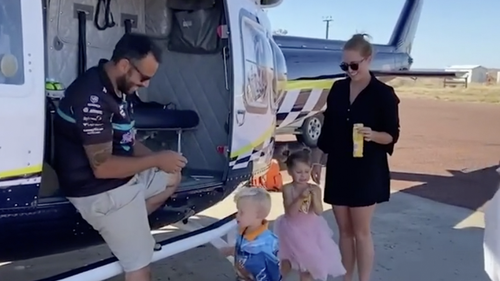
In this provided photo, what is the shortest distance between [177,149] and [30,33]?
Answer: 2221 mm

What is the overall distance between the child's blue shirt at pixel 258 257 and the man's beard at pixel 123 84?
1.12 meters

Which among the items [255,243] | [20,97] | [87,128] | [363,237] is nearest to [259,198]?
[255,243]

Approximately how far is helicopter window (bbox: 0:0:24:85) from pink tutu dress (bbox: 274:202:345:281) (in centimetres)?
206

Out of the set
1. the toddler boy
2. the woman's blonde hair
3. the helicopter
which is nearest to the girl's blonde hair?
the toddler boy

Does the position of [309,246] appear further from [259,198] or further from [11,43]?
[11,43]

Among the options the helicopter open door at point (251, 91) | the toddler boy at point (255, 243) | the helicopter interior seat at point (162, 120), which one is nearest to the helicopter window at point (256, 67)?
the helicopter open door at point (251, 91)

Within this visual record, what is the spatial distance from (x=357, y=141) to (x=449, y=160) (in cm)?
898

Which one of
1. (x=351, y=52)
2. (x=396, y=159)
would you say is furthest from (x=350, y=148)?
(x=396, y=159)

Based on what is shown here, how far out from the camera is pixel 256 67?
4.82 m

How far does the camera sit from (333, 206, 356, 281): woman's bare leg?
14.6 ft

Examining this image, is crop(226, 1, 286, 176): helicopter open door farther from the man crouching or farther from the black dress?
the man crouching

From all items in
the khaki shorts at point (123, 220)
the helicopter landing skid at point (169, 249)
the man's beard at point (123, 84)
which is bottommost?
the helicopter landing skid at point (169, 249)

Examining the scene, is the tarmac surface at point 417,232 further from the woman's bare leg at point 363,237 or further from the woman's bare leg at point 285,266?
the woman's bare leg at point 363,237

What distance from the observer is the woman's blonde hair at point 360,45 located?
4.15 m
